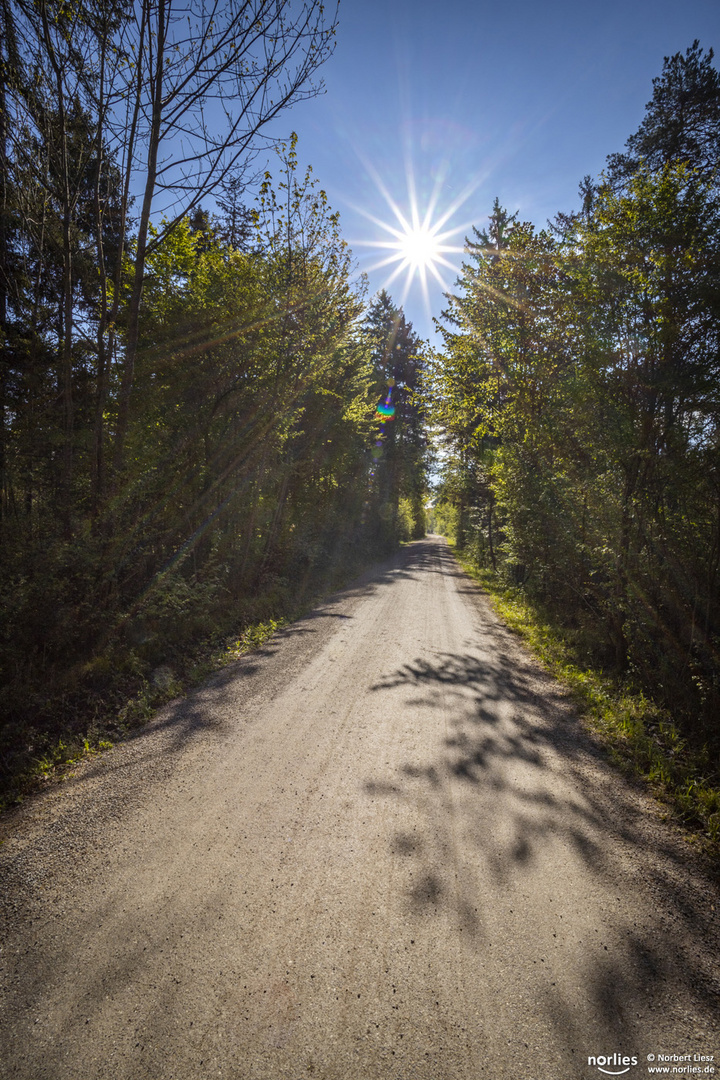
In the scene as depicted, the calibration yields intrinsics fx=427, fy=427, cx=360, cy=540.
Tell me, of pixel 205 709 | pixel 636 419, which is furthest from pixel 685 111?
pixel 205 709

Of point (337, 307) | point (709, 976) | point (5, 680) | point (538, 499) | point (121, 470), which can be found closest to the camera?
point (709, 976)

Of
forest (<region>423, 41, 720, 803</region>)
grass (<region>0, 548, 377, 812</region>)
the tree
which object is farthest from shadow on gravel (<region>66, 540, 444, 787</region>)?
the tree

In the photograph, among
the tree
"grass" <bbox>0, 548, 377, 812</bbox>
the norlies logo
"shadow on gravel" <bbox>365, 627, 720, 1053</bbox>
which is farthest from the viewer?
the tree

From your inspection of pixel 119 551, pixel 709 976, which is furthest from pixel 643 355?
pixel 119 551

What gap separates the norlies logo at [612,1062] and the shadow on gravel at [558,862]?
0.03m

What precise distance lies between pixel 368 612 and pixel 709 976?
754 cm

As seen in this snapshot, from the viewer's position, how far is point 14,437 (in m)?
6.72

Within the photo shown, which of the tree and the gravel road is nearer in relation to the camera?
the gravel road

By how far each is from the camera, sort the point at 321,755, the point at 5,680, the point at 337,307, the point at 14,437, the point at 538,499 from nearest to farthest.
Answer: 1. the point at 321,755
2. the point at 5,680
3. the point at 14,437
4. the point at 538,499
5. the point at 337,307

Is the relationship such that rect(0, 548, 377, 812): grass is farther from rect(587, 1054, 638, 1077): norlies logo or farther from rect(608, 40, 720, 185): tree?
rect(608, 40, 720, 185): tree

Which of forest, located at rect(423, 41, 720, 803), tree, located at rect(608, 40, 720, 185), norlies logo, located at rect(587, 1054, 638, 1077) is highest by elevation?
tree, located at rect(608, 40, 720, 185)

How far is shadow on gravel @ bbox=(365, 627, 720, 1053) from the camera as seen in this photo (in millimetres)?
2080

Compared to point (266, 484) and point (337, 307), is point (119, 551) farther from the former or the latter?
point (337, 307)

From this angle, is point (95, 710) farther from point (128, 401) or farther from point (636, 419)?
point (636, 419)
